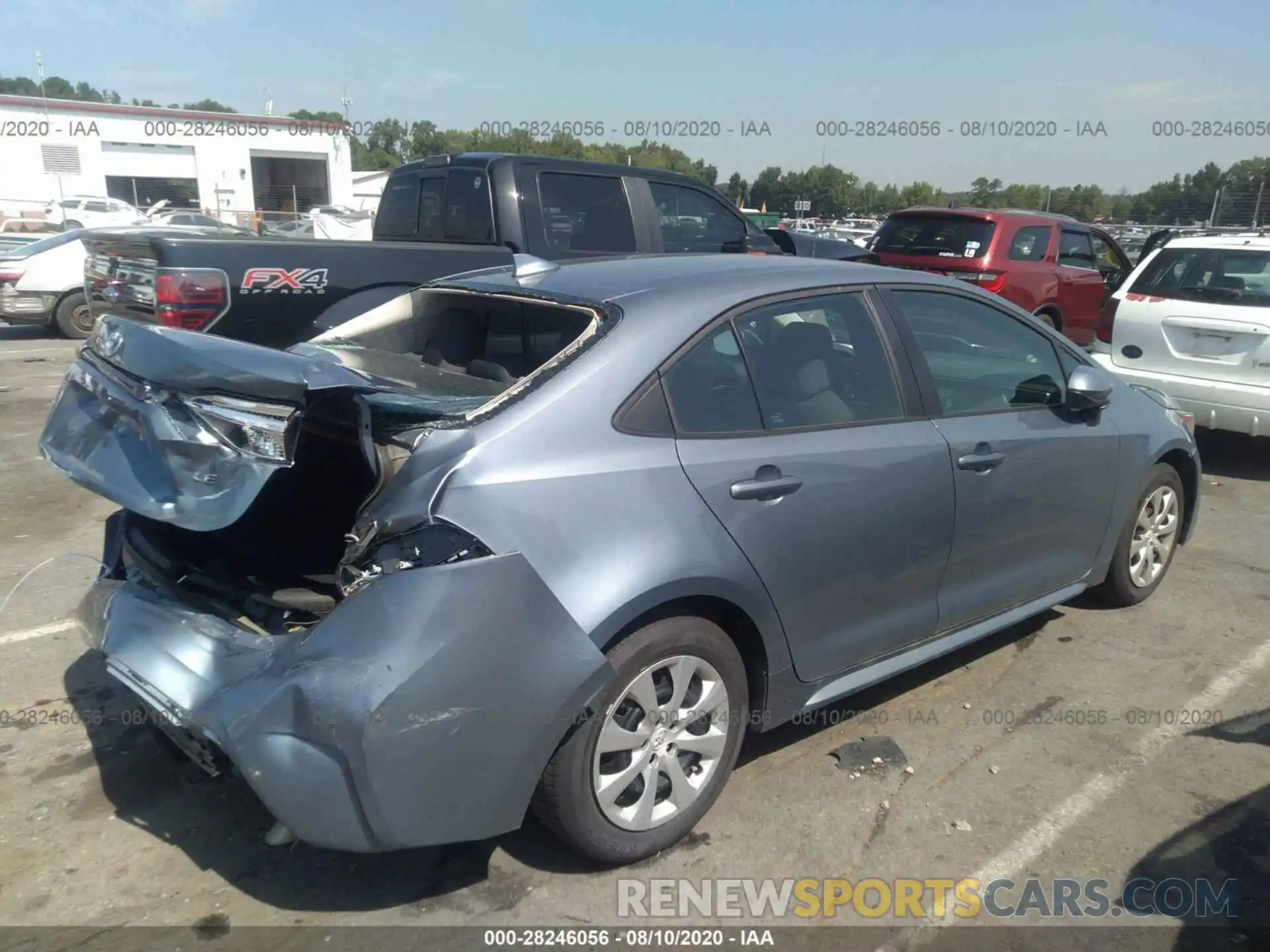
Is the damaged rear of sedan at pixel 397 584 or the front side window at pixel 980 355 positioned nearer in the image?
the damaged rear of sedan at pixel 397 584

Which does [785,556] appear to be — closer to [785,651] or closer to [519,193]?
[785,651]

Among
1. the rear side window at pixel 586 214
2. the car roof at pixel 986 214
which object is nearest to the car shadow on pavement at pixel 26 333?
the rear side window at pixel 586 214

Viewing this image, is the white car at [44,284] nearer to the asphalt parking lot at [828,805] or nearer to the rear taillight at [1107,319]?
the asphalt parking lot at [828,805]

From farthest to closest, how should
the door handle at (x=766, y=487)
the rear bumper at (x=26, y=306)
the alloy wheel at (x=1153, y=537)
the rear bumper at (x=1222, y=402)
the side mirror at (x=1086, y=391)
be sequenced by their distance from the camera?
the rear bumper at (x=26, y=306)
the rear bumper at (x=1222, y=402)
the alloy wheel at (x=1153, y=537)
the side mirror at (x=1086, y=391)
the door handle at (x=766, y=487)

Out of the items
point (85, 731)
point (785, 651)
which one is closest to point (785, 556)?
point (785, 651)

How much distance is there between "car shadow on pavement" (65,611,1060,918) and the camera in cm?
278

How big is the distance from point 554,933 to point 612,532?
110 centimetres

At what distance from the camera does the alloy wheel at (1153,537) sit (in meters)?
4.75

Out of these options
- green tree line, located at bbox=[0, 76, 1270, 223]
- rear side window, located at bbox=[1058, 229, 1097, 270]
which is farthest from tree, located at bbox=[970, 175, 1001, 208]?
rear side window, located at bbox=[1058, 229, 1097, 270]

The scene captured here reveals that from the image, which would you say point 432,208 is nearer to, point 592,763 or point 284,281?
point 284,281

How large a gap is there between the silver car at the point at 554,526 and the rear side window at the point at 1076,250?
756 cm

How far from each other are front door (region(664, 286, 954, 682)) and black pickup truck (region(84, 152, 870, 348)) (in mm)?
2591

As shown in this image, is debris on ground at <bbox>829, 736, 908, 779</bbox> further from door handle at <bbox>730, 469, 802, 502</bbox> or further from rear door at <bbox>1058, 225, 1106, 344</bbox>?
rear door at <bbox>1058, 225, 1106, 344</bbox>

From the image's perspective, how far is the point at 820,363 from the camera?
339 cm
